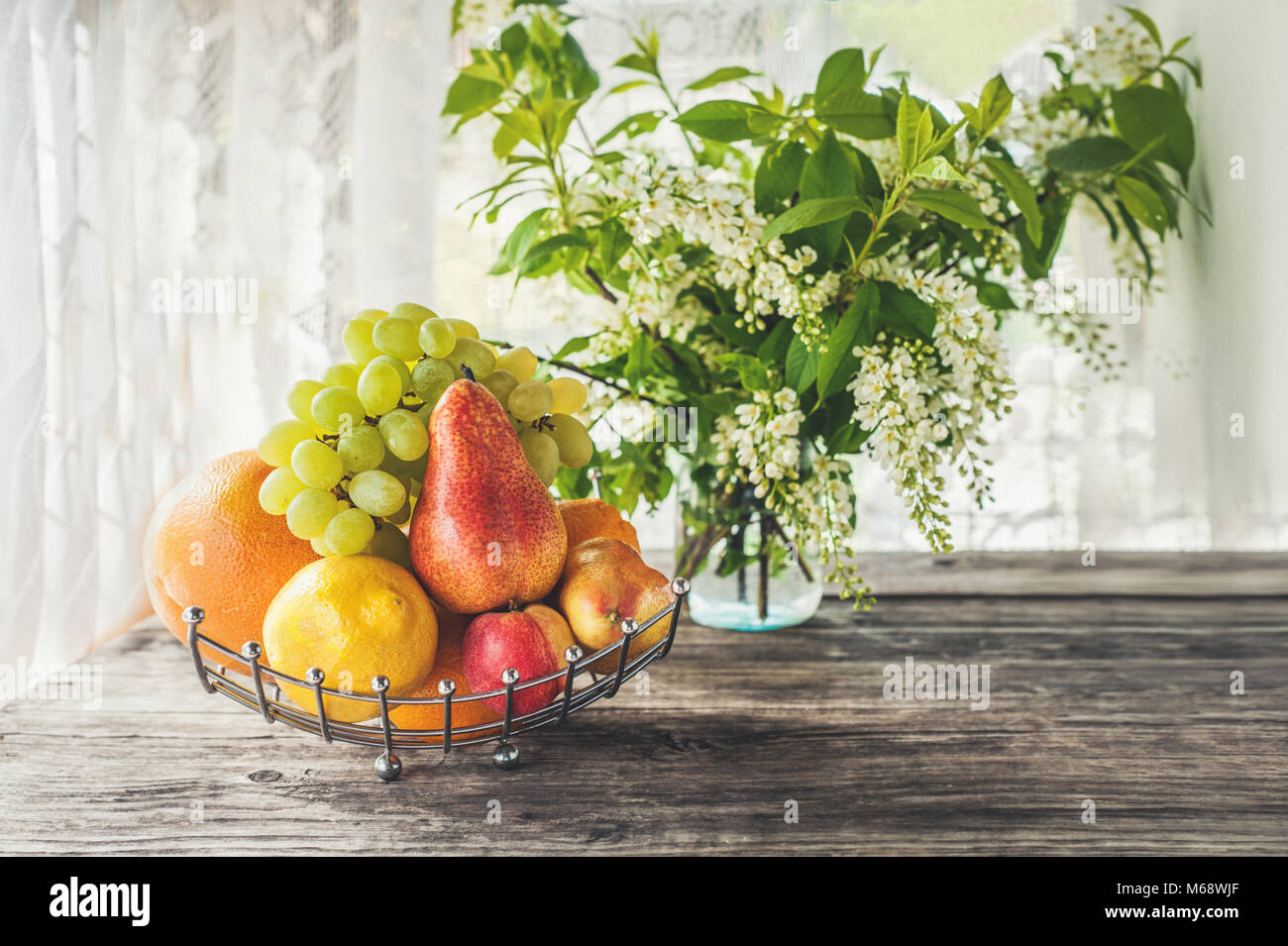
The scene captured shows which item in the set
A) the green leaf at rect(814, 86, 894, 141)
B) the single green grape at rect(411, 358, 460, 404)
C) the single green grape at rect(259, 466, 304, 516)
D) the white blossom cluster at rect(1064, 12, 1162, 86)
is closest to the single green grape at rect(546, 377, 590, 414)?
the single green grape at rect(411, 358, 460, 404)

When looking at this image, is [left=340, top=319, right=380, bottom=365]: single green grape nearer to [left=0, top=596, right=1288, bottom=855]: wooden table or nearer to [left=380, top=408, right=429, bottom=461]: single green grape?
[left=380, top=408, right=429, bottom=461]: single green grape

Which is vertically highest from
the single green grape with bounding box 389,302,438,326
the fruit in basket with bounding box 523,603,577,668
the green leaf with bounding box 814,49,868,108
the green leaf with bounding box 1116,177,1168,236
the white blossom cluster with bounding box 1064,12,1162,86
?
the white blossom cluster with bounding box 1064,12,1162,86

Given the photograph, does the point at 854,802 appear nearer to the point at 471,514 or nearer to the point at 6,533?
the point at 471,514

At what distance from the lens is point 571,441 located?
655 millimetres

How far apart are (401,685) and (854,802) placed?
30 cm

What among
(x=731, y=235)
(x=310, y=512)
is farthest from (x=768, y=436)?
(x=310, y=512)

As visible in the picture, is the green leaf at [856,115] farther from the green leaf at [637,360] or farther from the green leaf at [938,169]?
the green leaf at [637,360]

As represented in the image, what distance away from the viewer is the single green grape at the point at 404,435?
55cm

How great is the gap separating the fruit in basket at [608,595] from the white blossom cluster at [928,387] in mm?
230

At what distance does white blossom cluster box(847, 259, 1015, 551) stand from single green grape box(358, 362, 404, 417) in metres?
0.36

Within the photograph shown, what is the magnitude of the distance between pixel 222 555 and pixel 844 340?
482mm

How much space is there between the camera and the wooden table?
1.68 feet

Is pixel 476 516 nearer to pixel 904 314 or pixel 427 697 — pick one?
pixel 427 697

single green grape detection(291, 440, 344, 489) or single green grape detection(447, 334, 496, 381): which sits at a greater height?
single green grape detection(447, 334, 496, 381)
